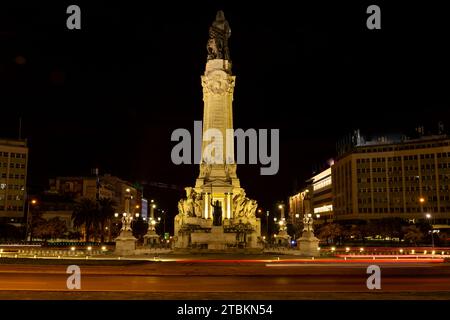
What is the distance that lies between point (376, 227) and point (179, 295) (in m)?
97.0

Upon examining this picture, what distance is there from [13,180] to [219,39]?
80671 millimetres

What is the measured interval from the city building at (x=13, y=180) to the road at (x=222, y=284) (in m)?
111

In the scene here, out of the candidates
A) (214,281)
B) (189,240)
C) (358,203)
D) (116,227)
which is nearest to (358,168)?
(358,203)

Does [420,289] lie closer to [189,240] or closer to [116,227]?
[189,240]

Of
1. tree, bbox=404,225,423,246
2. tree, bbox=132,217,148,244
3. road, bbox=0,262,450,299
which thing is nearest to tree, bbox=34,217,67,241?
tree, bbox=132,217,148,244

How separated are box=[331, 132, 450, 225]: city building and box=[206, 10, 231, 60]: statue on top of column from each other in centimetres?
7512

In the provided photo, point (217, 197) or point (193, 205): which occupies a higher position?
point (217, 197)

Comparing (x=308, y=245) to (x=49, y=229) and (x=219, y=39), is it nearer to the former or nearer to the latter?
(x=219, y=39)

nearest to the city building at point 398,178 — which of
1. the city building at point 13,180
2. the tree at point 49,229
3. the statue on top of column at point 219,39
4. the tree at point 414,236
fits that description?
the tree at point 414,236

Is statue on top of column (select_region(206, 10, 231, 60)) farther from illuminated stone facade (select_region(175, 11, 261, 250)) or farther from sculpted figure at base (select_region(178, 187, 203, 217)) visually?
sculpted figure at base (select_region(178, 187, 203, 217))

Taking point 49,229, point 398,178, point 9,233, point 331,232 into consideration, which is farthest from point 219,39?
point 398,178

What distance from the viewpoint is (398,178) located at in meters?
140

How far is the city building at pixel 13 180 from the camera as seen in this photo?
131 metres

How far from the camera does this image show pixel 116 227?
13688cm
